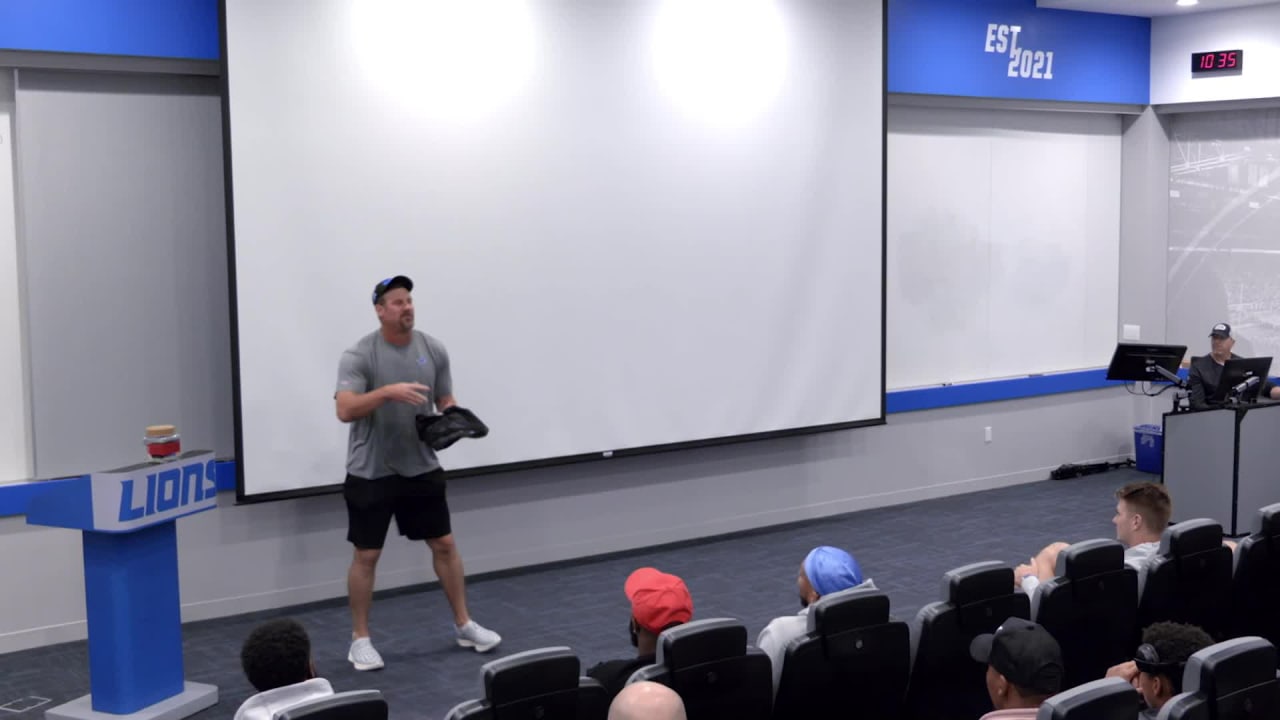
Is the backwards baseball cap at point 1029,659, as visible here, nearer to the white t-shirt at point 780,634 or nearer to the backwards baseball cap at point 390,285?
the white t-shirt at point 780,634

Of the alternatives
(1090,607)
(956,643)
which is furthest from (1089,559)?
(956,643)

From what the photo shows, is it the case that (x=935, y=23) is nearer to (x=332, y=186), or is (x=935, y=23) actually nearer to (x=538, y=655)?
(x=332, y=186)

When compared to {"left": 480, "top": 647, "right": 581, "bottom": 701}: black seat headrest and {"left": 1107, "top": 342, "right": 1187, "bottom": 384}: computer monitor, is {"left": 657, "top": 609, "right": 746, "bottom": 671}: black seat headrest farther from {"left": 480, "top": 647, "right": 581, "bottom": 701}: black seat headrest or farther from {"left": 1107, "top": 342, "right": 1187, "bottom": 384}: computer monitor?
{"left": 1107, "top": 342, "right": 1187, "bottom": 384}: computer monitor

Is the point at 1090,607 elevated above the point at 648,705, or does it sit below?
below

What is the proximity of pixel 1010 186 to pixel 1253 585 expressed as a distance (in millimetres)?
5066

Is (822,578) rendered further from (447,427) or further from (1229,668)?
(447,427)

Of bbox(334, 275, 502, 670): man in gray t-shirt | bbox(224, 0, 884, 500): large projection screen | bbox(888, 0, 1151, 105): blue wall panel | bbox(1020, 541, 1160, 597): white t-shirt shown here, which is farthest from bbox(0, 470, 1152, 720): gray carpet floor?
bbox(888, 0, 1151, 105): blue wall panel

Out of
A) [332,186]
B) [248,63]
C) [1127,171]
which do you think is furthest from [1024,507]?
[248,63]

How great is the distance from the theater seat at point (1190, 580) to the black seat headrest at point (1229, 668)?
4.26 ft

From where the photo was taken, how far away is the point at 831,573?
3.95m

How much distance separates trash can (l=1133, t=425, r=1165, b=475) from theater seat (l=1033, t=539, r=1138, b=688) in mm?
5638

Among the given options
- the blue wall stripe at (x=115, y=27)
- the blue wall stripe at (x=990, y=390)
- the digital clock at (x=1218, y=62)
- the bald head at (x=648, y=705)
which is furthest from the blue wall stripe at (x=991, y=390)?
the bald head at (x=648, y=705)

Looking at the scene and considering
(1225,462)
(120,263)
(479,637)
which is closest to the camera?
(479,637)

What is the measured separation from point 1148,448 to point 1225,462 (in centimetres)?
218
